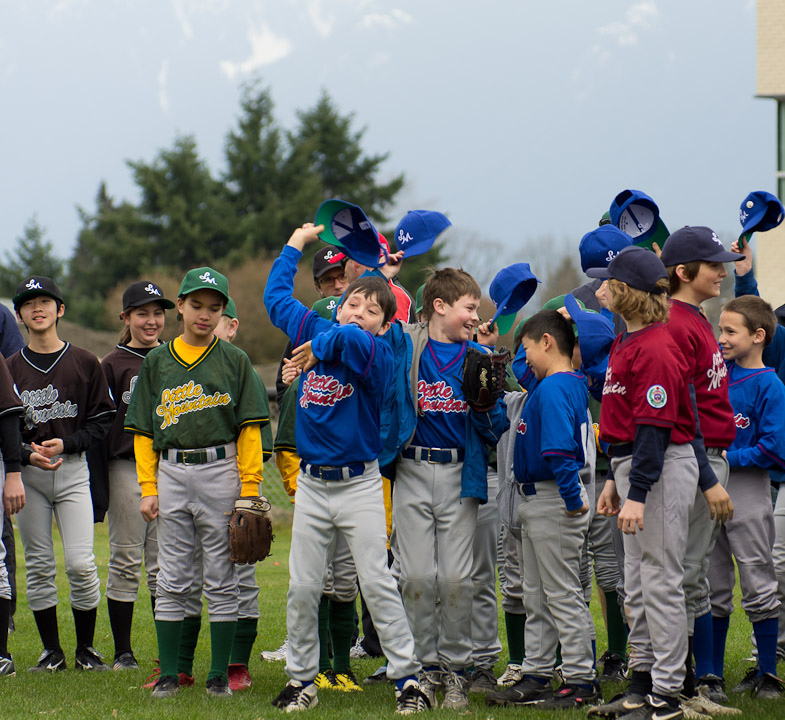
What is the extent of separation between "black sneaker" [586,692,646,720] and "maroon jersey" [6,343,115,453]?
3287 mm

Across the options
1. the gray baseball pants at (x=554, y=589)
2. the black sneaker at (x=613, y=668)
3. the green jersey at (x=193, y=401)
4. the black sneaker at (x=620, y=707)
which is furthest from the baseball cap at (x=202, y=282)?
the black sneaker at (x=613, y=668)

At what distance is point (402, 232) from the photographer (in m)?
5.45

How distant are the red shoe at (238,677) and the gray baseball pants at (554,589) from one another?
1.51 metres

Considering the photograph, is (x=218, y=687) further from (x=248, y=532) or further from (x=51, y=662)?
(x=51, y=662)

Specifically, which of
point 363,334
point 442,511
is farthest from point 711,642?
point 363,334

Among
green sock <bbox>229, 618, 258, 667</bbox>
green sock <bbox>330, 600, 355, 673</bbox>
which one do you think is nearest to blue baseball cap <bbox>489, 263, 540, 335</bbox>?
green sock <bbox>330, 600, 355, 673</bbox>

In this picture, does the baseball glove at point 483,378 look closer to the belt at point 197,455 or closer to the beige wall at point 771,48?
the belt at point 197,455

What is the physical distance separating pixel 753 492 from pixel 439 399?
1.70 m

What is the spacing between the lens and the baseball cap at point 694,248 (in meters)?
4.60

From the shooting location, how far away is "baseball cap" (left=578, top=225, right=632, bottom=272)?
561cm

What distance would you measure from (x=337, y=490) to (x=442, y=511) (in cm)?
55

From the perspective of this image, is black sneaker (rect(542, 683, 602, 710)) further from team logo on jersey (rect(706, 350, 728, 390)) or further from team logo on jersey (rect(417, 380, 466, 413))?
team logo on jersey (rect(706, 350, 728, 390))

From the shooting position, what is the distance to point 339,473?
4777 mm

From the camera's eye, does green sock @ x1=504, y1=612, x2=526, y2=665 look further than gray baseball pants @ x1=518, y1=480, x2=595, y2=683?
Yes
